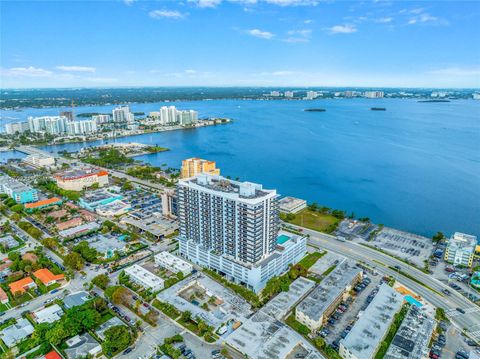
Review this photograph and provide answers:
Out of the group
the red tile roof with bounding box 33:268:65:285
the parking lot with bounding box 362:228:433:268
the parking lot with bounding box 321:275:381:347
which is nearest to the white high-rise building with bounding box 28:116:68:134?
the red tile roof with bounding box 33:268:65:285

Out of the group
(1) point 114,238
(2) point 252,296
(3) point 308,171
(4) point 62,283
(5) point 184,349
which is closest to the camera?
(5) point 184,349

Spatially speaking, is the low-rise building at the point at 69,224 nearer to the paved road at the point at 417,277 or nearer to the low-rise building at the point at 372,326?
the paved road at the point at 417,277

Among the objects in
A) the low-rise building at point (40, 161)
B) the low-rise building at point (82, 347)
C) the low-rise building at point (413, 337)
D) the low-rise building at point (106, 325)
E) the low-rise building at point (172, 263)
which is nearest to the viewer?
the low-rise building at point (413, 337)

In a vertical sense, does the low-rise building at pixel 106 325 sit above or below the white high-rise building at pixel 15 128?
below

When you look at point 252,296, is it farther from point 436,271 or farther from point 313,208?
point 313,208

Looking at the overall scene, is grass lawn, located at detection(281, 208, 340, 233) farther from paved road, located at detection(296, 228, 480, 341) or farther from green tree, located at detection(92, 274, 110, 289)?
green tree, located at detection(92, 274, 110, 289)

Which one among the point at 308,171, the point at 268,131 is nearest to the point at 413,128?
the point at 268,131

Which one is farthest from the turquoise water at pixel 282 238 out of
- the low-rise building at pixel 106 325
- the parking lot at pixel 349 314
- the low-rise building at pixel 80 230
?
the low-rise building at pixel 80 230
